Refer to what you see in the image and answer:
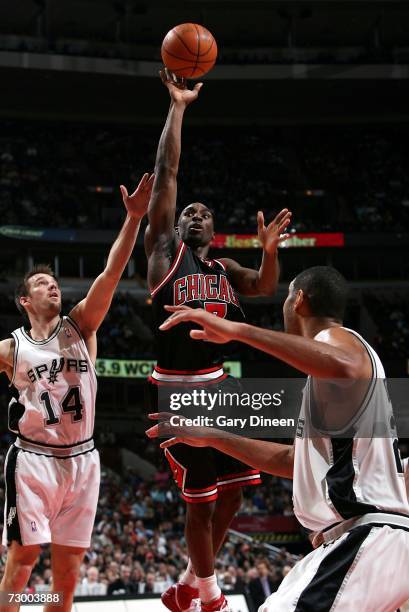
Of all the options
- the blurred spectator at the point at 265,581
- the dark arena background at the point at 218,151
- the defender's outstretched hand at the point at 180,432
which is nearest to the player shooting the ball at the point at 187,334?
the defender's outstretched hand at the point at 180,432

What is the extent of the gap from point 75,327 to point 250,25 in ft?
83.1

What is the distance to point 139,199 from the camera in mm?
5324

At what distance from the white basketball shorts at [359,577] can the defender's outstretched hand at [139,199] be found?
2.74 m

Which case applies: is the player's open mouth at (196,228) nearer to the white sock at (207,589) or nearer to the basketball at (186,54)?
the basketball at (186,54)

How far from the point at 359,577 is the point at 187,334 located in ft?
7.59

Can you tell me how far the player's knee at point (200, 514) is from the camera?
493 centimetres

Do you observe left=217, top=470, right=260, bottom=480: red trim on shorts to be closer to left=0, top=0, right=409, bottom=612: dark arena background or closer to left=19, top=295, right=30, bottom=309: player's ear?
left=19, top=295, right=30, bottom=309: player's ear

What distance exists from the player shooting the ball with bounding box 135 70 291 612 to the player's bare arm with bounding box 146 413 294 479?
42.7 inches

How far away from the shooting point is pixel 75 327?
531 centimetres

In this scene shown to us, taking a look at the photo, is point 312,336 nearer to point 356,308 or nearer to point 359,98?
point 356,308

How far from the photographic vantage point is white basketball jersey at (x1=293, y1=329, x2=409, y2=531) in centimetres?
335

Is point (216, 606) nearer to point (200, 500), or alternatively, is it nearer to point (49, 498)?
point (200, 500)

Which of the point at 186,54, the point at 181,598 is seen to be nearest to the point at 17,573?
the point at 181,598

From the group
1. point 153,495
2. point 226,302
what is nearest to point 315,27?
point 153,495
